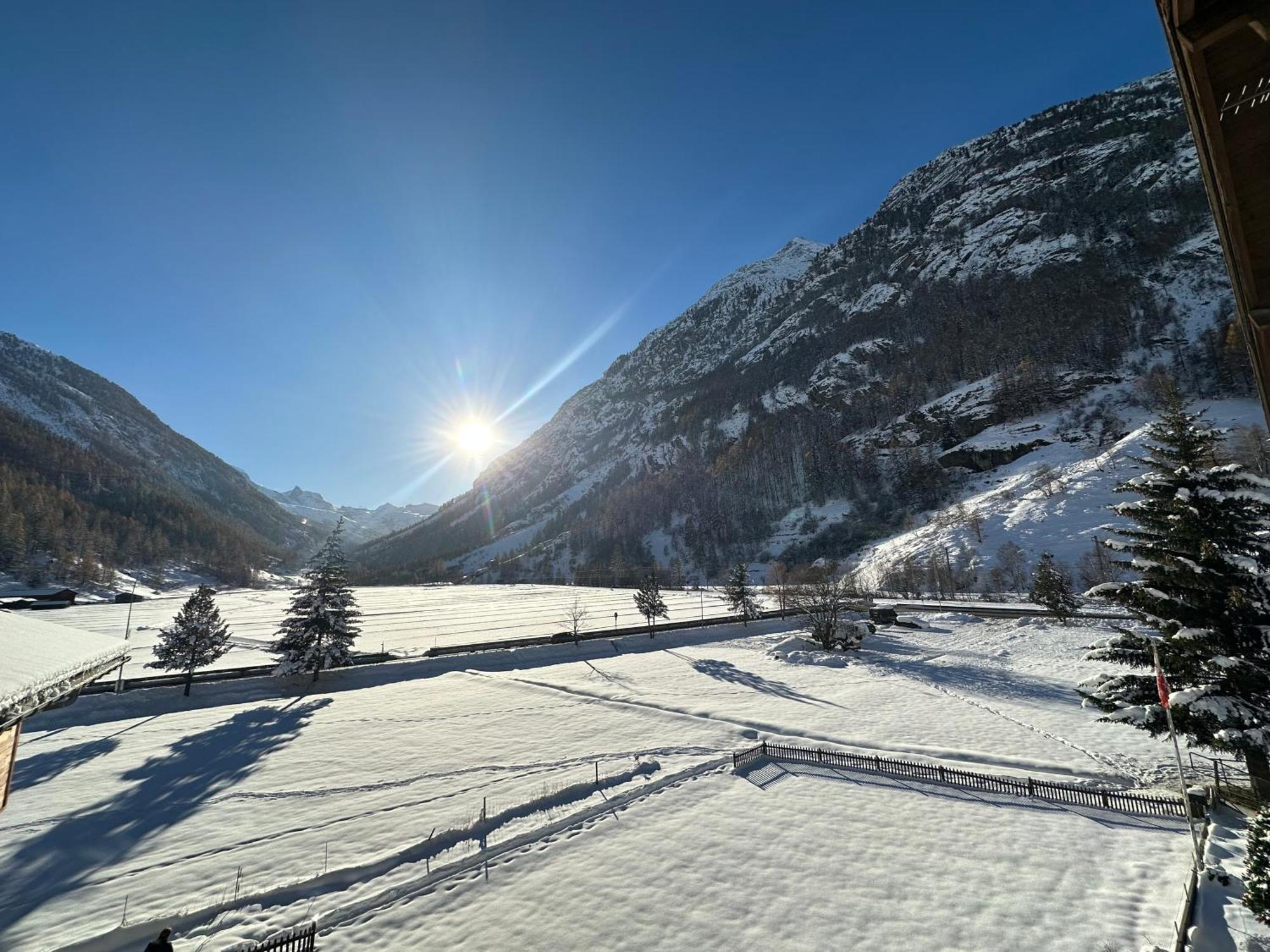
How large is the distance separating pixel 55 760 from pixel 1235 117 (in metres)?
38.7

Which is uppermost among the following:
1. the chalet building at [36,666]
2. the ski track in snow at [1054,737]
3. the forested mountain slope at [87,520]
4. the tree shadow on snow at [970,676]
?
the forested mountain slope at [87,520]

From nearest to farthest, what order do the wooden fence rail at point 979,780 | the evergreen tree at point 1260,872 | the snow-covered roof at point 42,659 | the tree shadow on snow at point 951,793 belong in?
the evergreen tree at point 1260,872, the snow-covered roof at point 42,659, the tree shadow on snow at point 951,793, the wooden fence rail at point 979,780

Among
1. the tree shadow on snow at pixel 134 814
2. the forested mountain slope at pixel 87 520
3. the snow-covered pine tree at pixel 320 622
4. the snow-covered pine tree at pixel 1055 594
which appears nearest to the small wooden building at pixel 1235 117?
the tree shadow on snow at pixel 134 814

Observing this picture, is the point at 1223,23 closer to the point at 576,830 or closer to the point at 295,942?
the point at 295,942

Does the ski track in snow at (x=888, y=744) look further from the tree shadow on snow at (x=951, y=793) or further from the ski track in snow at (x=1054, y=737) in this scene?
the tree shadow on snow at (x=951, y=793)

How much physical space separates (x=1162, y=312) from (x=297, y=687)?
617ft

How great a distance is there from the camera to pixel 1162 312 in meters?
126

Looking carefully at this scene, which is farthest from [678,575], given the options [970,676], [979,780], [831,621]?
[979,780]

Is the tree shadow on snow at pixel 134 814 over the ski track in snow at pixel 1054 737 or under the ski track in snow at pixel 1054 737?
over

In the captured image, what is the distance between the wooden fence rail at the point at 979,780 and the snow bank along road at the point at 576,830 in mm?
673

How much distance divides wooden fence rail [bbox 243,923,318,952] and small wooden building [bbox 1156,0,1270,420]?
17053mm

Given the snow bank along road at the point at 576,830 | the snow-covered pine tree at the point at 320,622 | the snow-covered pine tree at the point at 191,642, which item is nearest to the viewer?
the snow bank along road at the point at 576,830

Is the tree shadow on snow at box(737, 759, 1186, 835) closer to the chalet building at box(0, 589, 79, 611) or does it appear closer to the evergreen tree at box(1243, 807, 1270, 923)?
the evergreen tree at box(1243, 807, 1270, 923)

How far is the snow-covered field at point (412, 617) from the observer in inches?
2012
